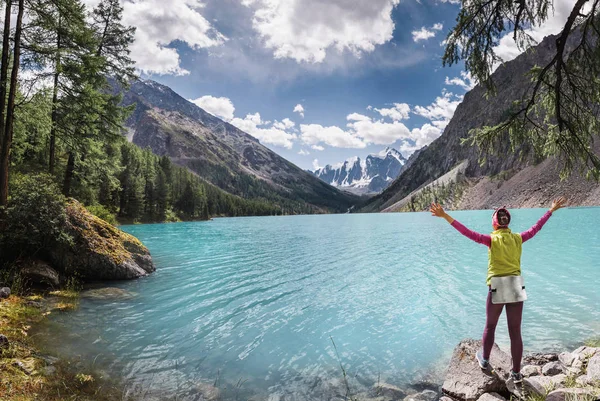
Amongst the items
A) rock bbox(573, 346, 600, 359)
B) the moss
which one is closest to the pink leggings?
rock bbox(573, 346, 600, 359)

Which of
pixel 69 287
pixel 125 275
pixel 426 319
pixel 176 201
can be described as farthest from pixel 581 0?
pixel 176 201

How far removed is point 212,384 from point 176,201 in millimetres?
108764

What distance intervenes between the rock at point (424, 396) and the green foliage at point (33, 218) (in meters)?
15.0

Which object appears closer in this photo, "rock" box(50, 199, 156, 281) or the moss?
"rock" box(50, 199, 156, 281)

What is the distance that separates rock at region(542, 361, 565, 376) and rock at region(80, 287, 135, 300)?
14418 mm

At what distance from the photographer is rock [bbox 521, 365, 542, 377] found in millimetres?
6746

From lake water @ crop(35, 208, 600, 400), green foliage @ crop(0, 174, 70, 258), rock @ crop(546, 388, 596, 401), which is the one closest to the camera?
rock @ crop(546, 388, 596, 401)

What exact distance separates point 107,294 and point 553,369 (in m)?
15.5

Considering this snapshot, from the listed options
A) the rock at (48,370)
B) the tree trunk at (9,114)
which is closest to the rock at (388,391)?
the rock at (48,370)

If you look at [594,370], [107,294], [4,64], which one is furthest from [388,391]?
[4,64]

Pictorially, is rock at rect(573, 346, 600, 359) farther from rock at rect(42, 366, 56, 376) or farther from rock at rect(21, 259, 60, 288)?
rock at rect(21, 259, 60, 288)

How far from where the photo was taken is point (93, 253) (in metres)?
15.6

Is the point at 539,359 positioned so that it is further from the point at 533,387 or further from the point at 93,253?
the point at 93,253

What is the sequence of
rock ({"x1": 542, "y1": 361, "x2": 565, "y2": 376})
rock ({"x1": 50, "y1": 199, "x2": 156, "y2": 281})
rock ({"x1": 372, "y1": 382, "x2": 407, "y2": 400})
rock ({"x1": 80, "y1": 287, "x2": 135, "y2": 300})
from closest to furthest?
rock ({"x1": 542, "y1": 361, "x2": 565, "y2": 376})
rock ({"x1": 372, "y1": 382, "x2": 407, "y2": 400})
rock ({"x1": 80, "y1": 287, "x2": 135, "y2": 300})
rock ({"x1": 50, "y1": 199, "x2": 156, "y2": 281})
